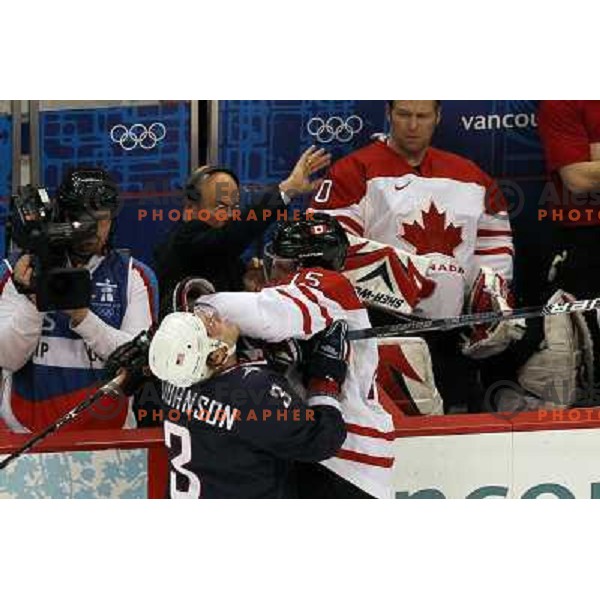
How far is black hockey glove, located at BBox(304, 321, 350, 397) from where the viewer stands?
4.07 metres

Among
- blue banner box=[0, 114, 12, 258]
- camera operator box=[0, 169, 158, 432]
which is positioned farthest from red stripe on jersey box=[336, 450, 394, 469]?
blue banner box=[0, 114, 12, 258]

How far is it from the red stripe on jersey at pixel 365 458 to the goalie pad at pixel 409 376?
24 cm

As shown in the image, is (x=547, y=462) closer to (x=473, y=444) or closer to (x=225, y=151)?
(x=473, y=444)

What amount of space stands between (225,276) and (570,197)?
0.86 metres

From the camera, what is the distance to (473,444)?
4.44 metres

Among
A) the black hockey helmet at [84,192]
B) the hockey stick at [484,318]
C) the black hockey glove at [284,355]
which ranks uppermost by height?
the black hockey helmet at [84,192]

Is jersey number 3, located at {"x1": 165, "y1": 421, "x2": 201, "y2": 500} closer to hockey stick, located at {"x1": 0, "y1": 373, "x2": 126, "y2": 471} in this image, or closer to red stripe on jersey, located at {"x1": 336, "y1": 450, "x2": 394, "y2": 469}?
hockey stick, located at {"x1": 0, "y1": 373, "x2": 126, "y2": 471}

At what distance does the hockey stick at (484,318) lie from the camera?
4367 millimetres

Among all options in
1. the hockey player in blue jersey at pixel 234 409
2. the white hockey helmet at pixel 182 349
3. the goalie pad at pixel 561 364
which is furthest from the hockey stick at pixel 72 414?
the goalie pad at pixel 561 364

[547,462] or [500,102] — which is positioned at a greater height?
[500,102]

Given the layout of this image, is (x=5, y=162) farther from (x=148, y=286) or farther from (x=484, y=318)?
(x=484, y=318)

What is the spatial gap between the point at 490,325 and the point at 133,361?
33.6 inches

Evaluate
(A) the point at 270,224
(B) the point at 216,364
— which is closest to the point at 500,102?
(A) the point at 270,224

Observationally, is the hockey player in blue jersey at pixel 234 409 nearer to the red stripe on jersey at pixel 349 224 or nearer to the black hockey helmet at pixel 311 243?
the black hockey helmet at pixel 311 243
